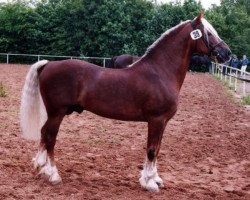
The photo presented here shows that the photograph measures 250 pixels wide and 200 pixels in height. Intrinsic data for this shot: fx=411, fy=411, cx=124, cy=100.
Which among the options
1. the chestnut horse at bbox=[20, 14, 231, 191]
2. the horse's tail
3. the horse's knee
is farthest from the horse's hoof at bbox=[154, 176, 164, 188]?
the horse's tail

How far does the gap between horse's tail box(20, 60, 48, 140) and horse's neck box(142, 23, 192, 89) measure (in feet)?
4.78

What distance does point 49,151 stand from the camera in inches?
208

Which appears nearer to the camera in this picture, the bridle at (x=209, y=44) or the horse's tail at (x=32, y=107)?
the bridle at (x=209, y=44)

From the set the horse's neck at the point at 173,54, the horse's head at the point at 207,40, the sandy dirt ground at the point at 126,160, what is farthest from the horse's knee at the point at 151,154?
the horse's head at the point at 207,40

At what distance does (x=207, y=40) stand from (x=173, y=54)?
47cm

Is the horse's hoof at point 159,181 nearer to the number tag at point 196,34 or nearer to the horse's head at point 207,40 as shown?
the horse's head at point 207,40

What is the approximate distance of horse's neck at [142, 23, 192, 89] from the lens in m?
5.33

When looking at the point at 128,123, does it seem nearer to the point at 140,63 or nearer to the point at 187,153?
the point at 187,153

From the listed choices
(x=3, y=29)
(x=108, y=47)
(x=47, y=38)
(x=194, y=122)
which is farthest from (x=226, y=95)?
(x=3, y=29)

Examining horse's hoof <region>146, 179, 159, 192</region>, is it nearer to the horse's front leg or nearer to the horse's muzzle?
the horse's front leg

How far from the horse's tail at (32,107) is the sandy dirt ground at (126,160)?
1.92 feet

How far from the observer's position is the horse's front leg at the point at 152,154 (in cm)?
509

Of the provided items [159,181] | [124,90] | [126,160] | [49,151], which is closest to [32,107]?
[49,151]

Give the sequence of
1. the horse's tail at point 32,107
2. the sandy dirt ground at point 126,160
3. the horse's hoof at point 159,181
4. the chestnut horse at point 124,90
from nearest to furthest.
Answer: the sandy dirt ground at point 126,160
the chestnut horse at point 124,90
the horse's hoof at point 159,181
the horse's tail at point 32,107
